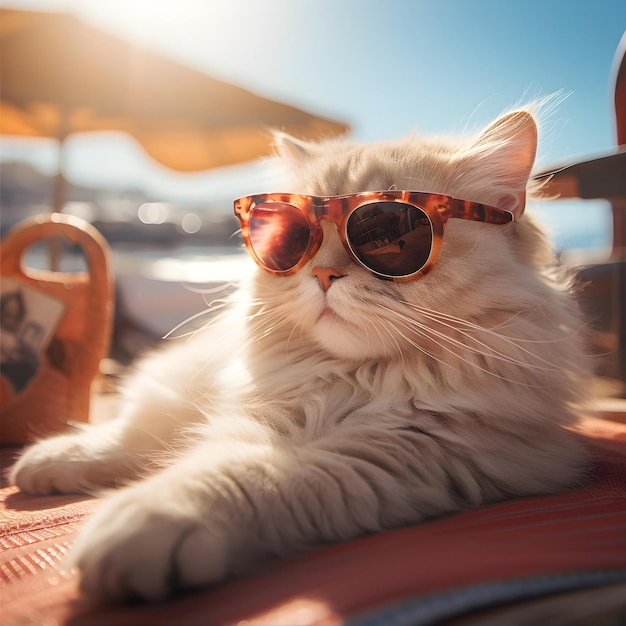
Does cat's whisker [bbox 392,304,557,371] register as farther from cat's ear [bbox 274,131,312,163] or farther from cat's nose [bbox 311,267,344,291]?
cat's ear [bbox 274,131,312,163]

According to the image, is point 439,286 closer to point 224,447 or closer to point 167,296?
point 224,447

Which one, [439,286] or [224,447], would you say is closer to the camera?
[224,447]

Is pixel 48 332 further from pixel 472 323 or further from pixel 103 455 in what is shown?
pixel 472 323

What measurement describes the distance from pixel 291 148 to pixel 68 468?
2.79 feet

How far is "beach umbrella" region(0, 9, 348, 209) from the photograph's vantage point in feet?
11.5

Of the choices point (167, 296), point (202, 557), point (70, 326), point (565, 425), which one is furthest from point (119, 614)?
point (167, 296)

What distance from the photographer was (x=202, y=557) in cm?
54

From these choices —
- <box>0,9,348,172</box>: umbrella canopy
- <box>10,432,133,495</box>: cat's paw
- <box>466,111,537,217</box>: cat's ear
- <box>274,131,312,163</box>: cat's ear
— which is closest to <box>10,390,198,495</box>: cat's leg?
<box>10,432,133,495</box>: cat's paw

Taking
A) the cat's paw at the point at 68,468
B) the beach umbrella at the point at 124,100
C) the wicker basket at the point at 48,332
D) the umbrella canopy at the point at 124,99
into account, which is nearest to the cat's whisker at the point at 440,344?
the cat's paw at the point at 68,468

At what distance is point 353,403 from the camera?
96cm

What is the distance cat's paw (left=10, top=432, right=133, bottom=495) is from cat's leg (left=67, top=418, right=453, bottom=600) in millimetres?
324

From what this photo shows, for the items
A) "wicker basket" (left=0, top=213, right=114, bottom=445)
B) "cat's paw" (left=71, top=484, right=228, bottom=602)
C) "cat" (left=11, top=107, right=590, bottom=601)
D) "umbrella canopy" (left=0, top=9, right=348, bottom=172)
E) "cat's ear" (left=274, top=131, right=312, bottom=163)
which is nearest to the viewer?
"cat's paw" (left=71, top=484, right=228, bottom=602)

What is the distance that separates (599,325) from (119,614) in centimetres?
183

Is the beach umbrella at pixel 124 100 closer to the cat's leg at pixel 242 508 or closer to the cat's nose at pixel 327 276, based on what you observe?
the cat's nose at pixel 327 276
